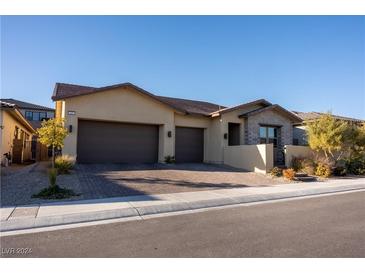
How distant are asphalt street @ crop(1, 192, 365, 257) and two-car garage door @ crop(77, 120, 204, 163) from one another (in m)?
11.2

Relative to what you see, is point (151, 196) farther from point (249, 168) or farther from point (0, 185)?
point (249, 168)

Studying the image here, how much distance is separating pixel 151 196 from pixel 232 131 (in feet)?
43.0

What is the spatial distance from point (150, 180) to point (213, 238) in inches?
303

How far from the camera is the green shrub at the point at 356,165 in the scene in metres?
19.1

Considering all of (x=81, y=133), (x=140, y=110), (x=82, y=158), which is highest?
(x=140, y=110)

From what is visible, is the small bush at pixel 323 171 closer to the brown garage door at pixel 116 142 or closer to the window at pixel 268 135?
the window at pixel 268 135

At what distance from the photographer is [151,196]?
9984mm

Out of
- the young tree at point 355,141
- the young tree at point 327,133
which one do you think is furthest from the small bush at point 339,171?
the young tree at point 355,141

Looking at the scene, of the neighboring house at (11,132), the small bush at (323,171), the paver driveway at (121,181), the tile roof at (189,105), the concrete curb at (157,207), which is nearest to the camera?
the concrete curb at (157,207)

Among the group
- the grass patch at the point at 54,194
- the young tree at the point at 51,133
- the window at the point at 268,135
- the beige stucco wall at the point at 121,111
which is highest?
the beige stucco wall at the point at 121,111

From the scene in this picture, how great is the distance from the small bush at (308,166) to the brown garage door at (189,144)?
7.17 meters

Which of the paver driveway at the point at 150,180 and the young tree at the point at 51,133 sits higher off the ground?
the young tree at the point at 51,133

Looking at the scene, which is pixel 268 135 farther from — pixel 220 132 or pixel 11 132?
pixel 11 132
